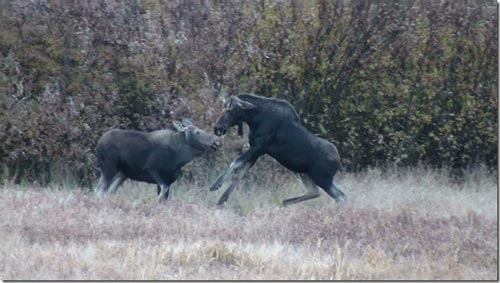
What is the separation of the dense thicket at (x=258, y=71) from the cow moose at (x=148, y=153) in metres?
1.69

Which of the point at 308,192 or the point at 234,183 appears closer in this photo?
the point at 234,183

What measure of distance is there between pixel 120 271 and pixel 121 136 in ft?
14.2

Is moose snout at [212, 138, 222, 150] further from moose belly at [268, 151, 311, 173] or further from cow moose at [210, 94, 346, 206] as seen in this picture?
moose belly at [268, 151, 311, 173]

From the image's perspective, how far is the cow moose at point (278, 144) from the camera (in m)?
13.9

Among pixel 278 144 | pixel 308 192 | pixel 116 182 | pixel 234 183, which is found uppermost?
pixel 278 144

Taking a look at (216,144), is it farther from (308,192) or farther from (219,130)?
(308,192)

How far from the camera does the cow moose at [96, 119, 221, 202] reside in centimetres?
1405

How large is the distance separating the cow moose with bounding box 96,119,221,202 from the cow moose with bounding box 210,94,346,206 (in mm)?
457

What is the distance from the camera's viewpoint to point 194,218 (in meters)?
12.6

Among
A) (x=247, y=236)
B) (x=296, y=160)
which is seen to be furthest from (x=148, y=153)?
(x=247, y=236)

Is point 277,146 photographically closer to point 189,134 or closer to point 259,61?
point 189,134

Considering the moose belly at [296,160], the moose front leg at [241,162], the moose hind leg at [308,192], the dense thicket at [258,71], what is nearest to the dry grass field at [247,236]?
the moose hind leg at [308,192]

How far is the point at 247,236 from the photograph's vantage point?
11.8 m

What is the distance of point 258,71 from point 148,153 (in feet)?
10.6
